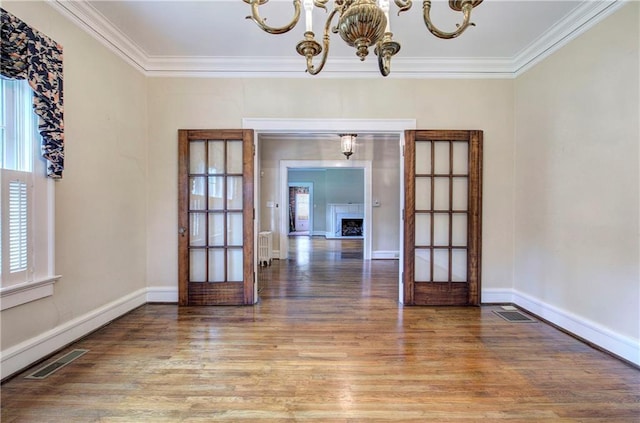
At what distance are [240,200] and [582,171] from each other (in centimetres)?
331

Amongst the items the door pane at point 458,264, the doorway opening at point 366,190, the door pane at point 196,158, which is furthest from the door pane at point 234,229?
the doorway opening at point 366,190

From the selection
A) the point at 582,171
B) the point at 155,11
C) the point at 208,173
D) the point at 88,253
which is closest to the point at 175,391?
the point at 88,253

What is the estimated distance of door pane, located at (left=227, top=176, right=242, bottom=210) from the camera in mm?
3479

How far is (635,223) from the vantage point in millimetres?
2215

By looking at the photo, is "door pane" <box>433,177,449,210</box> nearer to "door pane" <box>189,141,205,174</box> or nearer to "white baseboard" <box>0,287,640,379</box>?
"white baseboard" <box>0,287,640,379</box>

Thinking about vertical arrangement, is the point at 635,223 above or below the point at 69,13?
below

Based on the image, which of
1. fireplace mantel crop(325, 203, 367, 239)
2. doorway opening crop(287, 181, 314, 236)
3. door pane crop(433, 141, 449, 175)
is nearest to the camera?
door pane crop(433, 141, 449, 175)

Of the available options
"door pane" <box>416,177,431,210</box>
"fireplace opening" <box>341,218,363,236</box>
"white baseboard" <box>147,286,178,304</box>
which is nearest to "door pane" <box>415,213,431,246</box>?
"door pane" <box>416,177,431,210</box>

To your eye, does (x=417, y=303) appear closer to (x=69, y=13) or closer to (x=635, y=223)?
(x=635, y=223)

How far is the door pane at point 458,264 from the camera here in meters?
3.52

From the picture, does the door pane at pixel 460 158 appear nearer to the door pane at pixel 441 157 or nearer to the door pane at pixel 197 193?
the door pane at pixel 441 157

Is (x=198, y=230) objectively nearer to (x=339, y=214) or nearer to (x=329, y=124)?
(x=329, y=124)

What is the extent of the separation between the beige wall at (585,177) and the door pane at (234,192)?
318 cm

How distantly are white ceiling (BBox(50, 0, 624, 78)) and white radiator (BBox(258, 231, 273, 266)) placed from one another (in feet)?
10.8
